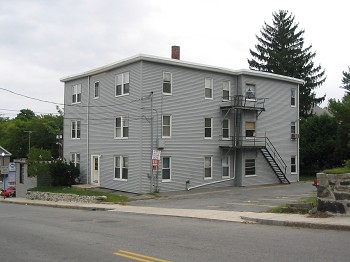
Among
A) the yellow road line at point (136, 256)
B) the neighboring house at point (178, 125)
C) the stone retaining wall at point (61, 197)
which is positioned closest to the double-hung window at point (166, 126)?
the neighboring house at point (178, 125)

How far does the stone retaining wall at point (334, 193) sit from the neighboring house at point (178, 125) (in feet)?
53.7

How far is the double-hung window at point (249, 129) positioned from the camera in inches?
1344

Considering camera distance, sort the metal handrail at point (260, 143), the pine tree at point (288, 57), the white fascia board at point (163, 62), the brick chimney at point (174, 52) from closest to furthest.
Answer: the white fascia board at point (163, 62)
the brick chimney at point (174, 52)
the metal handrail at point (260, 143)
the pine tree at point (288, 57)

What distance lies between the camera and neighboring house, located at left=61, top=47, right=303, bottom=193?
2883cm

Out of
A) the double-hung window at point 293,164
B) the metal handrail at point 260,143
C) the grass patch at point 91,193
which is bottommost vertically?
the grass patch at point 91,193

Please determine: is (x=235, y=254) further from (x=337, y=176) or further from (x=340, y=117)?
(x=340, y=117)

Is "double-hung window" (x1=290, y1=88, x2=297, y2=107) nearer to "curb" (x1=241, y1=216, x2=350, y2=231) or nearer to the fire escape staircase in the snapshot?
the fire escape staircase

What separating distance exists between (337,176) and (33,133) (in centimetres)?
8175

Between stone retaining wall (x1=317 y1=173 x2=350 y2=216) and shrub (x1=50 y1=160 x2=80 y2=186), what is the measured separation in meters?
25.4

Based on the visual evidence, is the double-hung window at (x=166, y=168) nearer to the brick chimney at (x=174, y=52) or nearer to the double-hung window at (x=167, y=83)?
the double-hung window at (x=167, y=83)

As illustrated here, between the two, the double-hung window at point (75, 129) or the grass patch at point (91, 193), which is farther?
the double-hung window at point (75, 129)

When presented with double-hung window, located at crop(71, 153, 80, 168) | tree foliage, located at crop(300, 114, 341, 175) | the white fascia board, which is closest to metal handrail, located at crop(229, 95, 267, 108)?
the white fascia board

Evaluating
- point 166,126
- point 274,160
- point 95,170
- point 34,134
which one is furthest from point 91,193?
point 34,134

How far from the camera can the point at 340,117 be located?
1561 inches
